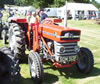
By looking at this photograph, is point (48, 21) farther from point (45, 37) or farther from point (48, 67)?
point (48, 67)

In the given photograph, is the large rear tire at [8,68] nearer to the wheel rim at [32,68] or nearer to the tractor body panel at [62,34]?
the wheel rim at [32,68]

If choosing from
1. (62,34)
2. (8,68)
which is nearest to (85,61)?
(62,34)

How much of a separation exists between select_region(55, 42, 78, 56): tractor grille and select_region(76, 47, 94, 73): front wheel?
19.7 inches

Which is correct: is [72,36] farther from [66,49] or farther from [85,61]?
[85,61]

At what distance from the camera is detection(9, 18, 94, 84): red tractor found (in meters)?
4.55

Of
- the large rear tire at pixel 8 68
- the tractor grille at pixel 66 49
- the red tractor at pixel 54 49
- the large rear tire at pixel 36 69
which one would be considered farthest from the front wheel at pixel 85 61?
the large rear tire at pixel 8 68

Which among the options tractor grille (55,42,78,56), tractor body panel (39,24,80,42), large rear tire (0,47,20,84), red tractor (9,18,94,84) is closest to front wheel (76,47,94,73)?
red tractor (9,18,94,84)

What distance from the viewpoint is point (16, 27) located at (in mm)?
6047

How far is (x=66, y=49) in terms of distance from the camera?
4684mm

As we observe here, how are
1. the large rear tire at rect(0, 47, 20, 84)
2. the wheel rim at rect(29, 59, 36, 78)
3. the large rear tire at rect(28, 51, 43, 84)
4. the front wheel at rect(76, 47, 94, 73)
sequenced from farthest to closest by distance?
1. the front wheel at rect(76, 47, 94, 73)
2. the wheel rim at rect(29, 59, 36, 78)
3. the large rear tire at rect(28, 51, 43, 84)
4. the large rear tire at rect(0, 47, 20, 84)

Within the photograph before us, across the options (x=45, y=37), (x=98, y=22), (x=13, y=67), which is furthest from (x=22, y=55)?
(x=98, y=22)

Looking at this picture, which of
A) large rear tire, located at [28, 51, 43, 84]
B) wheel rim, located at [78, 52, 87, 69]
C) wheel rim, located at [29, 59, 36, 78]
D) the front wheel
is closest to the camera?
large rear tire, located at [28, 51, 43, 84]

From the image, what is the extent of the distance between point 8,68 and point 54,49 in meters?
1.52

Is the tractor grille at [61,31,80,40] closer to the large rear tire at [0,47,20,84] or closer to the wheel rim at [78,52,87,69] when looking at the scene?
the wheel rim at [78,52,87,69]
